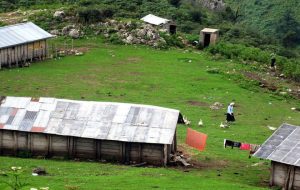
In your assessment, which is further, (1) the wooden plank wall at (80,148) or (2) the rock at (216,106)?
(2) the rock at (216,106)

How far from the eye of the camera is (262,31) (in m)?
89.5

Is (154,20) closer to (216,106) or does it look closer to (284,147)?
(216,106)

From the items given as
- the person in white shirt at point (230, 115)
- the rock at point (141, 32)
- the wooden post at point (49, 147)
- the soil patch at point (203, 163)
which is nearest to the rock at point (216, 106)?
the person in white shirt at point (230, 115)

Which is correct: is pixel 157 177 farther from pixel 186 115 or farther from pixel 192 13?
pixel 192 13

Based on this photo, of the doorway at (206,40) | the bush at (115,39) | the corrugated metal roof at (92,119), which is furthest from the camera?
the doorway at (206,40)

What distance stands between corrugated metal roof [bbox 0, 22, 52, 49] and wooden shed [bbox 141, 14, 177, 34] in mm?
13842

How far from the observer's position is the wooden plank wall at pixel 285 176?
92.0ft

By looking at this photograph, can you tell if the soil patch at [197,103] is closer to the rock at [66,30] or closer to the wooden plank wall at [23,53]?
the wooden plank wall at [23,53]

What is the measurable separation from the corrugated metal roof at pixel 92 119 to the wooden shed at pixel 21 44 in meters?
17.4

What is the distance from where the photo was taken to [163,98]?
45.8m

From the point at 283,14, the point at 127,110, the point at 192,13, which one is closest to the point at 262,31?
the point at 283,14

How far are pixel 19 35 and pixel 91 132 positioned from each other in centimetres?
2328

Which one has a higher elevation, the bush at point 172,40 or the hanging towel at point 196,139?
the hanging towel at point 196,139

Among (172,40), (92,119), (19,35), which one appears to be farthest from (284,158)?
(172,40)
